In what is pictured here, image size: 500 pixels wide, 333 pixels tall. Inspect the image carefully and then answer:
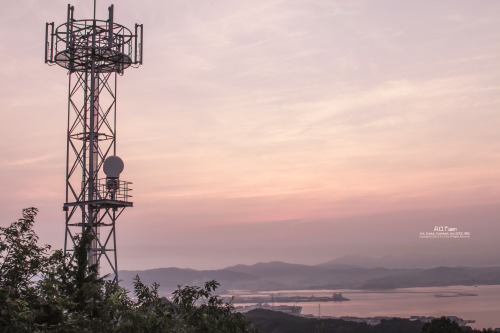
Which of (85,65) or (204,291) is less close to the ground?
(85,65)

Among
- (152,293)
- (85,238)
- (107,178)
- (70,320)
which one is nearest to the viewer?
(70,320)

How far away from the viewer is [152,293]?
26297mm

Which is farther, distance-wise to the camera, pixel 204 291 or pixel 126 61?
pixel 126 61

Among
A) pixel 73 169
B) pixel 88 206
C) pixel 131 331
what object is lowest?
pixel 131 331

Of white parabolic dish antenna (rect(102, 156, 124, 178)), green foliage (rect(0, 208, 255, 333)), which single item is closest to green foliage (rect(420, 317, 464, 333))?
white parabolic dish antenna (rect(102, 156, 124, 178))

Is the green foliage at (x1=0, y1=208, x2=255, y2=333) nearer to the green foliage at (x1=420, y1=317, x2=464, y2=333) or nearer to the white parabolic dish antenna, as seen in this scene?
the white parabolic dish antenna

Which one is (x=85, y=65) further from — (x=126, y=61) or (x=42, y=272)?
(x=42, y=272)

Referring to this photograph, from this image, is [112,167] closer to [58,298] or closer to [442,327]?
[58,298]

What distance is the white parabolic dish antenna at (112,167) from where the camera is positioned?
36312 mm

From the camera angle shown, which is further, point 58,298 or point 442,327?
point 442,327

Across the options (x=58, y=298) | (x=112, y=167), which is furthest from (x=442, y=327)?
(x=58, y=298)

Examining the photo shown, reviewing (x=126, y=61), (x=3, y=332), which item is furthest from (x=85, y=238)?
(x=126, y=61)

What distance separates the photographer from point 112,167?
36344 millimetres

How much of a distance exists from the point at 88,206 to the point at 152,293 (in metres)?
12.3
